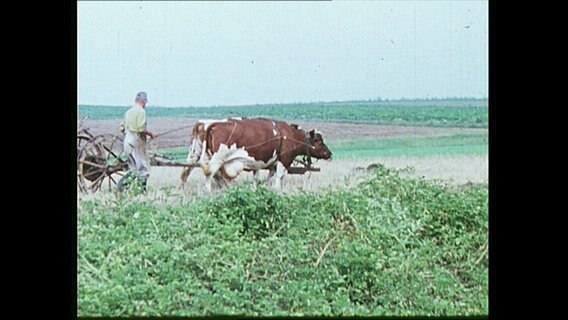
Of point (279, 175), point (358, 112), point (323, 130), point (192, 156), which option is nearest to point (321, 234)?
point (279, 175)

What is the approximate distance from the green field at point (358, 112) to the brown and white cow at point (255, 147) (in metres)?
0.05

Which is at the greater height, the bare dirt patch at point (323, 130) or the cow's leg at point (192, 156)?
the bare dirt patch at point (323, 130)

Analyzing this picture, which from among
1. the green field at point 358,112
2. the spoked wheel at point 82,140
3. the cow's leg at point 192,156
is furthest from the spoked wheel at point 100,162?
the cow's leg at point 192,156

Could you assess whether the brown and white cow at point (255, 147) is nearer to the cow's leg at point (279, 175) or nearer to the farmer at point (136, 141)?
the cow's leg at point (279, 175)

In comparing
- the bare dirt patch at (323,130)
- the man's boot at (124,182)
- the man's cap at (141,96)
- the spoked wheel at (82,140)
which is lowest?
the man's boot at (124,182)

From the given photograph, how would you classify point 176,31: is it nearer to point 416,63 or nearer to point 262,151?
point 262,151

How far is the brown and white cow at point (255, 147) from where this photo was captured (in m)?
3.86

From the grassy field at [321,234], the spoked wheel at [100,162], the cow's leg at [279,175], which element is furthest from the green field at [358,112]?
the cow's leg at [279,175]

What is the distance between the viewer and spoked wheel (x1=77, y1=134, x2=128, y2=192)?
3.86 m

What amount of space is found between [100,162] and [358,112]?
1.15 meters

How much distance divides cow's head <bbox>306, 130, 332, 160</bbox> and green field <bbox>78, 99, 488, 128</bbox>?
7 cm

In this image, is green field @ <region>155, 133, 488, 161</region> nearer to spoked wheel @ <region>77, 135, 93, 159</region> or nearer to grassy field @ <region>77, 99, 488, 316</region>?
grassy field @ <region>77, 99, 488, 316</region>

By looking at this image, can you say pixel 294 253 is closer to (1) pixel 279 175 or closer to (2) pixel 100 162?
(1) pixel 279 175

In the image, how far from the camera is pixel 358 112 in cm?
385
